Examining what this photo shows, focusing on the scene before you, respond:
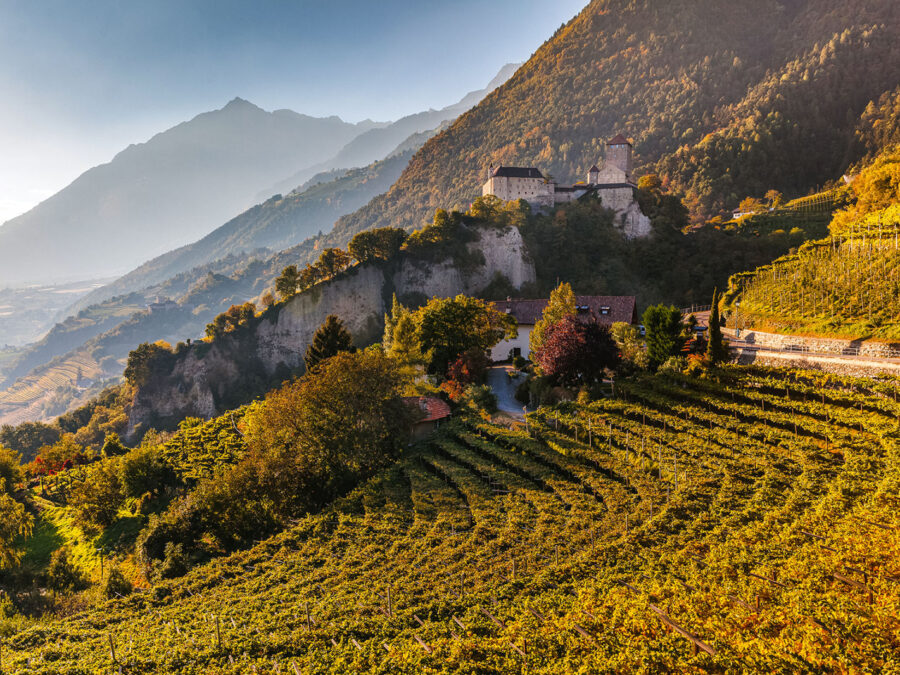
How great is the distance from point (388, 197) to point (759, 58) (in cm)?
13980

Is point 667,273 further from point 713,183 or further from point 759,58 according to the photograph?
point 759,58

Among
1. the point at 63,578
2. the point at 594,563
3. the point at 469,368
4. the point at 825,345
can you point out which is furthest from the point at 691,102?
the point at 63,578

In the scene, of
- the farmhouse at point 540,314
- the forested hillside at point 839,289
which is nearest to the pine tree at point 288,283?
the farmhouse at point 540,314

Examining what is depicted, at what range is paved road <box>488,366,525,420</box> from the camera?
3838cm

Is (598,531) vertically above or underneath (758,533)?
underneath

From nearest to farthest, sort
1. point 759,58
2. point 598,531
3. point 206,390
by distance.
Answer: point 598,531 < point 206,390 < point 759,58

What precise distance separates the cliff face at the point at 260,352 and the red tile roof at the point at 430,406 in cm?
3611

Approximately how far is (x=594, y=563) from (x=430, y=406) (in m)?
24.9

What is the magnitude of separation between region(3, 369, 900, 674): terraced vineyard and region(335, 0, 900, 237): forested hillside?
112129 mm

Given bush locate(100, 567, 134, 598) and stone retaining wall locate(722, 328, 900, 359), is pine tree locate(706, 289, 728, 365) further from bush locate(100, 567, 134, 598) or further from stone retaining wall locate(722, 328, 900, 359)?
bush locate(100, 567, 134, 598)

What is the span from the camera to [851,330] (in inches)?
1161

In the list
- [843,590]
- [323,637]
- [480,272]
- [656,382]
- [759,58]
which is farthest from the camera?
[759,58]

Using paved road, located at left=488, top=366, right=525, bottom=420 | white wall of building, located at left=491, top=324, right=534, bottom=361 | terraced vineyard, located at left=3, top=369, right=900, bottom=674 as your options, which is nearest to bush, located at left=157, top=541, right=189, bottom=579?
terraced vineyard, located at left=3, top=369, right=900, bottom=674

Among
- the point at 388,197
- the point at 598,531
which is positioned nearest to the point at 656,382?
the point at 598,531
